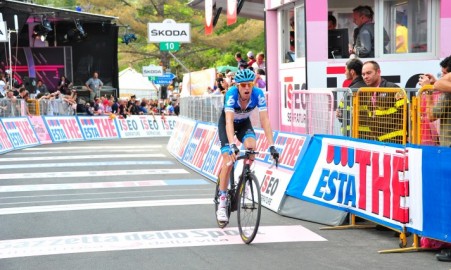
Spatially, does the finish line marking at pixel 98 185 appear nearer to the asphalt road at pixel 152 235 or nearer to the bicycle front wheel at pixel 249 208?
the asphalt road at pixel 152 235

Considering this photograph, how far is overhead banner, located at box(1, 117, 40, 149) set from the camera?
26.1 metres

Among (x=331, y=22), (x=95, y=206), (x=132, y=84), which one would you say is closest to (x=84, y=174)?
(x=95, y=206)

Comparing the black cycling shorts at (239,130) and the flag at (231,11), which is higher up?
the flag at (231,11)

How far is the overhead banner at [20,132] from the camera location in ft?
85.6

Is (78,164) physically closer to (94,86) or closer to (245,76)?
(245,76)

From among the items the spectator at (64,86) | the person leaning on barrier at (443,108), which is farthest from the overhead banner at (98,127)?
the person leaning on barrier at (443,108)

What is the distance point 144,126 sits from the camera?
38312 mm

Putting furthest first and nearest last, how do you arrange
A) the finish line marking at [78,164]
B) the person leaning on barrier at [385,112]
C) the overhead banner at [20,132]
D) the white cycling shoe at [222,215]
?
1. the overhead banner at [20,132]
2. the finish line marking at [78,164]
3. the white cycling shoe at [222,215]
4. the person leaning on barrier at [385,112]

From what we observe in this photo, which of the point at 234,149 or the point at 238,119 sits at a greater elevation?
the point at 238,119

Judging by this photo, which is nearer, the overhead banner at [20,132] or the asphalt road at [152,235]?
the asphalt road at [152,235]

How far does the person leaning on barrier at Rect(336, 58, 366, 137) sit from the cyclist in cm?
121

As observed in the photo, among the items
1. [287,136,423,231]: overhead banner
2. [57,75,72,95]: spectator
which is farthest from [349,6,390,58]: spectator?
[57,75,72,95]: spectator

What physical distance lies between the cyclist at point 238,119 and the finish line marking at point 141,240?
1.42 feet

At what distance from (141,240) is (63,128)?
24380 millimetres
